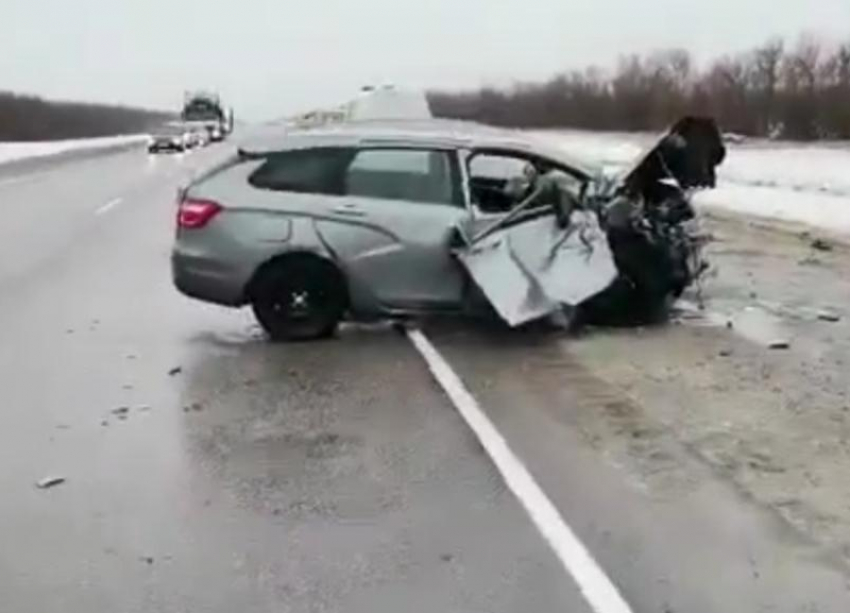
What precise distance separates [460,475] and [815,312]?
7.79m

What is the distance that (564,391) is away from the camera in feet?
34.0

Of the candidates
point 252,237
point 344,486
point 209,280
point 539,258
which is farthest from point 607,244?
point 344,486

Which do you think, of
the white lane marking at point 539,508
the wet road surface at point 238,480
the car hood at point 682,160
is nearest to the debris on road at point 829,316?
the car hood at point 682,160

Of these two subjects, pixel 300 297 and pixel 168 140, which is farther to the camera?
pixel 168 140

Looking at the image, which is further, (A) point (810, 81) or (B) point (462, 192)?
(A) point (810, 81)

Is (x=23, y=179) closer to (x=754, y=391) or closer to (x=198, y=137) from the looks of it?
(x=754, y=391)

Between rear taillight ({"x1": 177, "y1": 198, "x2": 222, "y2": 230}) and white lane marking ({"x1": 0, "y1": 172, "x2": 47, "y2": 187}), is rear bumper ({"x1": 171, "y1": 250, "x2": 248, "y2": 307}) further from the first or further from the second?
white lane marking ({"x1": 0, "y1": 172, "x2": 47, "y2": 187})

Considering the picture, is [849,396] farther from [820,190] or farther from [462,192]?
[820,190]

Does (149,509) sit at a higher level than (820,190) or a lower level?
higher

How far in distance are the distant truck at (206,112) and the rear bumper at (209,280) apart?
79110 mm

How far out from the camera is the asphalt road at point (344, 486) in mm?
5961

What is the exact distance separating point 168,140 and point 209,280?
6856 centimetres

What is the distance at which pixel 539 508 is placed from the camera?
721cm

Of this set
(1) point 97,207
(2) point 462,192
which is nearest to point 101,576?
(2) point 462,192
